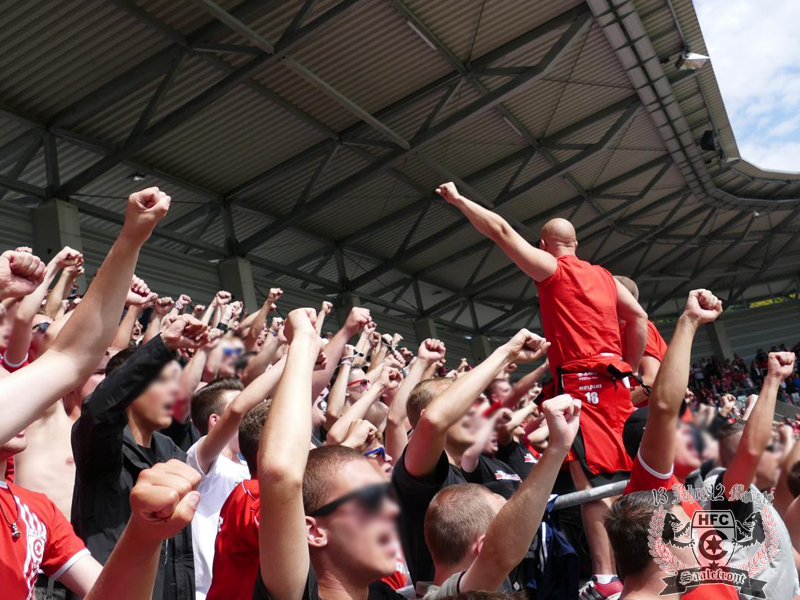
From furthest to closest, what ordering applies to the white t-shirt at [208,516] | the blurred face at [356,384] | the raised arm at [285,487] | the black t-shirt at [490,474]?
Result: 1. the blurred face at [356,384]
2. the black t-shirt at [490,474]
3. the white t-shirt at [208,516]
4. the raised arm at [285,487]

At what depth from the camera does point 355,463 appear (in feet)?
3.87

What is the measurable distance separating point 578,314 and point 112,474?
7.19 feet

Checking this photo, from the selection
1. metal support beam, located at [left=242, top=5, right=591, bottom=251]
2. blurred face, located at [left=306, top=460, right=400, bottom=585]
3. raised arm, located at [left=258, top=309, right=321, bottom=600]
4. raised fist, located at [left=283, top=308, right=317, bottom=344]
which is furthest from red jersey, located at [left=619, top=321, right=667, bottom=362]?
metal support beam, located at [left=242, top=5, right=591, bottom=251]

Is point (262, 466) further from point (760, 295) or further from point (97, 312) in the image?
point (760, 295)

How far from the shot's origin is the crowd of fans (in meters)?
1.29

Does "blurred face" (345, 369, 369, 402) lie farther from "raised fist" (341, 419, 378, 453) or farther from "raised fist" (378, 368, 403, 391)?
"raised fist" (341, 419, 378, 453)

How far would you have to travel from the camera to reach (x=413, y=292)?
21.6 metres

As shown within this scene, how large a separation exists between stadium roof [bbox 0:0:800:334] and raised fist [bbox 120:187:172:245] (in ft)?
26.6

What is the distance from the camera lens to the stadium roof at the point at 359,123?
9.77 meters

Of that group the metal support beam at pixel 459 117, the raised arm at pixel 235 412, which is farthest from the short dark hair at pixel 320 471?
the metal support beam at pixel 459 117

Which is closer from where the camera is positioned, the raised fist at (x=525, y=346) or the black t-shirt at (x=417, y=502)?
the raised fist at (x=525, y=346)

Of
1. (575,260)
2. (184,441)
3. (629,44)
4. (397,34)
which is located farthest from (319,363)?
(629,44)

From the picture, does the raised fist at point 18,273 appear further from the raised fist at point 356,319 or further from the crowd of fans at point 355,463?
the raised fist at point 356,319

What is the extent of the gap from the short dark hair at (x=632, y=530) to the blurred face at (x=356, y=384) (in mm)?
2633
